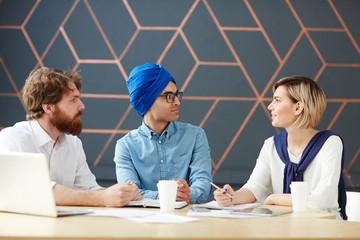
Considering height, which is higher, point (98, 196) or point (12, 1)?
point (12, 1)

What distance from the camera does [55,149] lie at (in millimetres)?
2295

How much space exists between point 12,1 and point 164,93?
213cm

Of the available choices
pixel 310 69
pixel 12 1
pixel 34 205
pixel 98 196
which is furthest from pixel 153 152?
pixel 12 1

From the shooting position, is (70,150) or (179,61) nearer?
(70,150)

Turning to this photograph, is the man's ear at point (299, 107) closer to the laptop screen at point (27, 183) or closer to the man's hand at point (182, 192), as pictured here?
the man's hand at point (182, 192)

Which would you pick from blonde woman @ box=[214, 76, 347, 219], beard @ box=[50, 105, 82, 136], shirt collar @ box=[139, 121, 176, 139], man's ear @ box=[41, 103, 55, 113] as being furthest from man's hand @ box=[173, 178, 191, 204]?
man's ear @ box=[41, 103, 55, 113]

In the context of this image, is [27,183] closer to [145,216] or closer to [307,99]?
[145,216]

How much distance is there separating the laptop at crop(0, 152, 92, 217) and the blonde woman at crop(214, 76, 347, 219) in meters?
1.02

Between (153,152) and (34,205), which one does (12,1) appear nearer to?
(153,152)

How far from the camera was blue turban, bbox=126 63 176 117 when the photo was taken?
260 cm

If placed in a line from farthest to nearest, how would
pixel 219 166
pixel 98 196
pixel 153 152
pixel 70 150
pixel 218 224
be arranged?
pixel 219 166 → pixel 153 152 → pixel 70 150 → pixel 98 196 → pixel 218 224

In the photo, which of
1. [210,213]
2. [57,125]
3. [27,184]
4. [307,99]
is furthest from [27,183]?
[307,99]

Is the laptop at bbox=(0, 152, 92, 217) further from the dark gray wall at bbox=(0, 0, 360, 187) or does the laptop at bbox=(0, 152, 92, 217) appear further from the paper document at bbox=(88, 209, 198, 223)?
the dark gray wall at bbox=(0, 0, 360, 187)

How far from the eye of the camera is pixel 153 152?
253 centimetres
